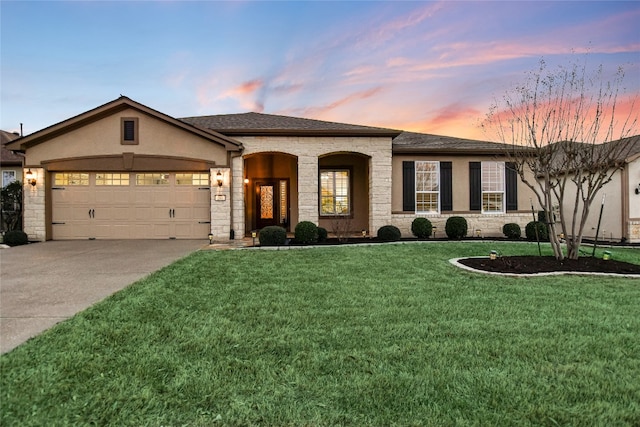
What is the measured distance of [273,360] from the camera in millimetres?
2539

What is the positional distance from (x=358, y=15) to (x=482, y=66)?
494cm

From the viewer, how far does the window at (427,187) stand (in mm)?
12445

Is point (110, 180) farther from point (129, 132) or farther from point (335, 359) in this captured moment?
point (335, 359)

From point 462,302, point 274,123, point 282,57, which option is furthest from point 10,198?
point 462,302

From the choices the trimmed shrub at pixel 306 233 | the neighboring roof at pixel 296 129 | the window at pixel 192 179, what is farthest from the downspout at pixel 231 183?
the trimmed shrub at pixel 306 233

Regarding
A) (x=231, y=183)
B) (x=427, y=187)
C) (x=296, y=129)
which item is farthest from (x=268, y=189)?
(x=427, y=187)

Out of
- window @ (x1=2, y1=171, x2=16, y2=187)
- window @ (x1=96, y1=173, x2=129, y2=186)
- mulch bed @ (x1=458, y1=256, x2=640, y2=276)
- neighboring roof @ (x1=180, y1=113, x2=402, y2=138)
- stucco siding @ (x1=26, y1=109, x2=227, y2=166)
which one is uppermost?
neighboring roof @ (x1=180, y1=113, x2=402, y2=138)

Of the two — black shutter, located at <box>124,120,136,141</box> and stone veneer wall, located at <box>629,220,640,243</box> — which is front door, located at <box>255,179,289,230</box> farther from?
stone veneer wall, located at <box>629,220,640,243</box>

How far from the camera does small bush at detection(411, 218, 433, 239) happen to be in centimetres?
1127

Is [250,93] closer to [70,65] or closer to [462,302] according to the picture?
[70,65]

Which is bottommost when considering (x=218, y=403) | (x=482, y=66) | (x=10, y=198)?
(x=218, y=403)

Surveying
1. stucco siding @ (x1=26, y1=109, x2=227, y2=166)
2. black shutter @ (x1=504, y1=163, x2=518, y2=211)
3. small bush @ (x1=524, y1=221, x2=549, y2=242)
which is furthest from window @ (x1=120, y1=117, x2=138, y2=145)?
small bush @ (x1=524, y1=221, x2=549, y2=242)

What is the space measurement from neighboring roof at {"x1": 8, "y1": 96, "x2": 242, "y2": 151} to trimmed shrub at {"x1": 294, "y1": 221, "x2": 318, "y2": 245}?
11.6 feet

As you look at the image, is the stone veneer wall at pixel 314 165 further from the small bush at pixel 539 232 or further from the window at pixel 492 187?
the small bush at pixel 539 232
